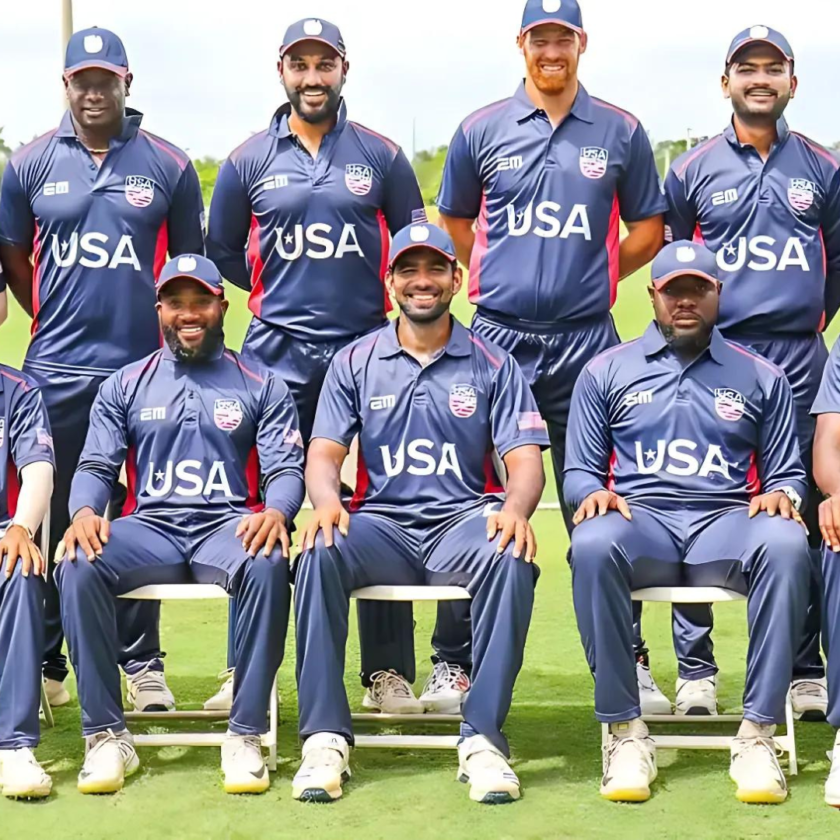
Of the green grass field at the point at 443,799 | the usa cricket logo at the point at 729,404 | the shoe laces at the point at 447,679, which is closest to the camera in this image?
the green grass field at the point at 443,799

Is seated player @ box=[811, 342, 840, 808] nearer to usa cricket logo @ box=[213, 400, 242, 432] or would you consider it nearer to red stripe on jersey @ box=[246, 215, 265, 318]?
usa cricket logo @ box=[213, 400, 242, 432]

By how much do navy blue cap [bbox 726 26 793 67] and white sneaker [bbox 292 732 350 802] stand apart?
9.29 feet

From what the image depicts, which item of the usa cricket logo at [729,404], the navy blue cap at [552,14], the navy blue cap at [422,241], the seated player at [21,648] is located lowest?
the seated player at [21,648]

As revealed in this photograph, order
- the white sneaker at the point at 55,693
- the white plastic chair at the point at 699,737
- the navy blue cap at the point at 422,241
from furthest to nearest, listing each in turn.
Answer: the white sneaker at the point at 55,693, the navy blue cap at the point at 422,241, the white plastic chair at the point at 699,737

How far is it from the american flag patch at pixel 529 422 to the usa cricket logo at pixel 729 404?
1.94 ft

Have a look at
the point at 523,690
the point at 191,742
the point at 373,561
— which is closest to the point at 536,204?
the point at 373,561

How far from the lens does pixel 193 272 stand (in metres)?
4.93

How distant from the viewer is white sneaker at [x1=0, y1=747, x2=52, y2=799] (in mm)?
4371

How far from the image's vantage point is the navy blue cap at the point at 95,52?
5.28 m

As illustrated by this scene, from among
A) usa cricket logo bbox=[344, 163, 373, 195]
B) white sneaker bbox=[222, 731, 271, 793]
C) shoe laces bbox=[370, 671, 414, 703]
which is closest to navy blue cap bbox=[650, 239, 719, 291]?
usa cricket logo bbox=[344, 163, 373, 195]

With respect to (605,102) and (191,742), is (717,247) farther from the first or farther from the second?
(191,742)

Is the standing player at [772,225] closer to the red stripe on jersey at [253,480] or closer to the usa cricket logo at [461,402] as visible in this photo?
the usa cricket logo at [461,402]

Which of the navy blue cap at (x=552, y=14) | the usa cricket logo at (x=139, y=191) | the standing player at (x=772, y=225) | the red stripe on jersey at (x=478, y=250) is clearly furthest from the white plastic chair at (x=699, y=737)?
the usa cricket logo at (x=139, y=191)

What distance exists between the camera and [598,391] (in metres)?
4.91
